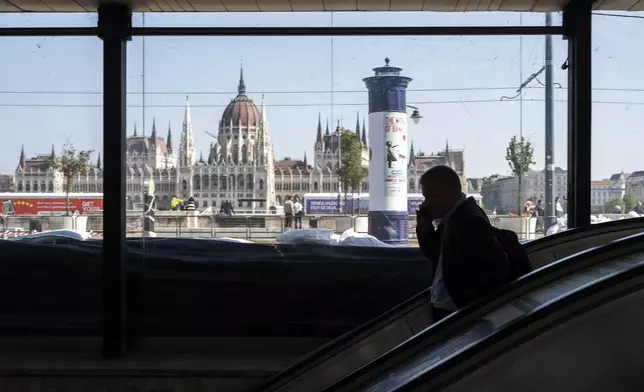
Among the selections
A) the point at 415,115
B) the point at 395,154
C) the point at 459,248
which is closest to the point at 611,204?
the point at 415,115

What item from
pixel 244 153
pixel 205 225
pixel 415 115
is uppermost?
pixel 415 115

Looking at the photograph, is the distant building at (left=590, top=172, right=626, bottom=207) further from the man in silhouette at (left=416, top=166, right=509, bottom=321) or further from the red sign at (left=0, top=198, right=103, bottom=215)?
the red sign at (left=0, top=198, right=103, bottom=215)

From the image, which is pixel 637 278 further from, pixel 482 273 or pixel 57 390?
pixel 57 390

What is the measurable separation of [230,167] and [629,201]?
3.68 metres

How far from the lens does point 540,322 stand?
2.12 m

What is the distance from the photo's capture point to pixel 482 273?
3160 millimetres

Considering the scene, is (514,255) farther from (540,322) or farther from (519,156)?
(519,156)

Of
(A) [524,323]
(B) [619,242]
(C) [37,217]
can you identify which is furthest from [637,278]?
(C) [37,217]

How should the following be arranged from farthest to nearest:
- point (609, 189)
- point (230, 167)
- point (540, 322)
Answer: point (230, 167)
point (609, 189)
point (540, 322)

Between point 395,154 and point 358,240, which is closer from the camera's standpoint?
point 358,240

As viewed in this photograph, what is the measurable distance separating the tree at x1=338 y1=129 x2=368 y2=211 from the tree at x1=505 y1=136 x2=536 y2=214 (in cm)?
141

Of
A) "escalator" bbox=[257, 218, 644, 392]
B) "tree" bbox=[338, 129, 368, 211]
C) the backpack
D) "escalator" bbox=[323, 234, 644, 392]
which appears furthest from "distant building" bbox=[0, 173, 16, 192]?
"escalator" bbox=[323, 234, 644, 392]

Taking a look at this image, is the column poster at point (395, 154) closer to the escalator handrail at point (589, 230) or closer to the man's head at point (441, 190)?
the escalator handrail at point (589, 230)

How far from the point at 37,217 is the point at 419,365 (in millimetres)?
4952
